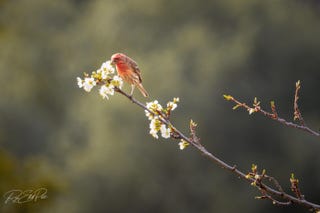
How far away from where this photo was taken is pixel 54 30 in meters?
36.8

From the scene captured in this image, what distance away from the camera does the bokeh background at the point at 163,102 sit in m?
24.7

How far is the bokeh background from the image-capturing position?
24.7 m

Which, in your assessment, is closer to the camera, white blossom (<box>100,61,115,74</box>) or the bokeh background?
white blossom (<box>100,61,115,74</box>)

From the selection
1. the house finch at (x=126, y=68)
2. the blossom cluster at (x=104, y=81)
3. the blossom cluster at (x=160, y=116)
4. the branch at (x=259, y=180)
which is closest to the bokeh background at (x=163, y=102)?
the house finch at (x=126, y=68)

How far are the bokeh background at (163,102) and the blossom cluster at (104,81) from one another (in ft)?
44.3

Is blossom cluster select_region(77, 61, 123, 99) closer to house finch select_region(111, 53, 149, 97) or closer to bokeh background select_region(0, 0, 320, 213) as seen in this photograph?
house finch select_region(111, 53, 149, 97)

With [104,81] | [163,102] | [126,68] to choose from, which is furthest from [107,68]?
[163,102]

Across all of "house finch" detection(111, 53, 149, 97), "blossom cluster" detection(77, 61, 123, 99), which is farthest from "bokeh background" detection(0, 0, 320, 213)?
"blossom cluster" detection(77, 61, 123, 99)

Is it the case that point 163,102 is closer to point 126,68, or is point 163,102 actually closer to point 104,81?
point 126,68

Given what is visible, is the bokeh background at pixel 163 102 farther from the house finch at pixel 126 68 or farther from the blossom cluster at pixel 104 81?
the blossom cluster at pixel 104 81

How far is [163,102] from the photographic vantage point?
1036 inches

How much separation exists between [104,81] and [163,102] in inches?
876

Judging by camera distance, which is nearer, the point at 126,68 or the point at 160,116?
the point at 160,116

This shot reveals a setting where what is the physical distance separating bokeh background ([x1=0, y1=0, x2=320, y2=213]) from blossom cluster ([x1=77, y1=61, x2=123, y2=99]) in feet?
44.3
